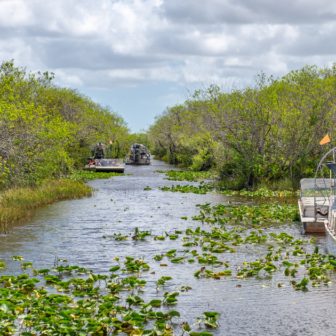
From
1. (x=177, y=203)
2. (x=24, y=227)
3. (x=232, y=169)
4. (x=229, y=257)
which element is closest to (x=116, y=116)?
(x=232, y=169)

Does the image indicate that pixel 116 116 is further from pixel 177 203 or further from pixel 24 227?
pixel 24 227

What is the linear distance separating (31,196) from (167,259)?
1191 centimetres

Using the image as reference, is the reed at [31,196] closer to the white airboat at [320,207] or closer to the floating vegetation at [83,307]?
the floating vegetation at [83,307]

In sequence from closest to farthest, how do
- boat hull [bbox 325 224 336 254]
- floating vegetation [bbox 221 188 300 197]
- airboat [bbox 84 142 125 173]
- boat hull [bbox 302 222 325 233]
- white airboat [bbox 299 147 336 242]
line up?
1. boat hull [bbox 325 224 336 254]
2. white airboat [bbox 299 147 336 242]
3. boat hull [bbox 302 222 325 233]
4. floating vegetation [bbox 221 188 300 197]
5. airboat [bbox 84 142 125 173]

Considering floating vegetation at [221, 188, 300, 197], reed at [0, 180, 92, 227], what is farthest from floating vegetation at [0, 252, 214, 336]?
floating vegetation at [221, 188, 300, 197]

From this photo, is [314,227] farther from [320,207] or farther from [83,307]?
[83,307]

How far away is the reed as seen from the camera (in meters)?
18.9

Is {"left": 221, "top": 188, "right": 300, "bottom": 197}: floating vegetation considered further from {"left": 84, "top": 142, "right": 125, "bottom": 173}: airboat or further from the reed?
{"left": 84, "top": 142, "right": 125, "bottom": 173}: airboat

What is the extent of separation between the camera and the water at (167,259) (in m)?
8.42

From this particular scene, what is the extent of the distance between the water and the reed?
25.0 inches

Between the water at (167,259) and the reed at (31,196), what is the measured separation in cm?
64

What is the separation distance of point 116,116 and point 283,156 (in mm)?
57357

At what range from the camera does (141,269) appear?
460 inches

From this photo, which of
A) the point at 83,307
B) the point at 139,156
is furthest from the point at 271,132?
the point at 139,156
